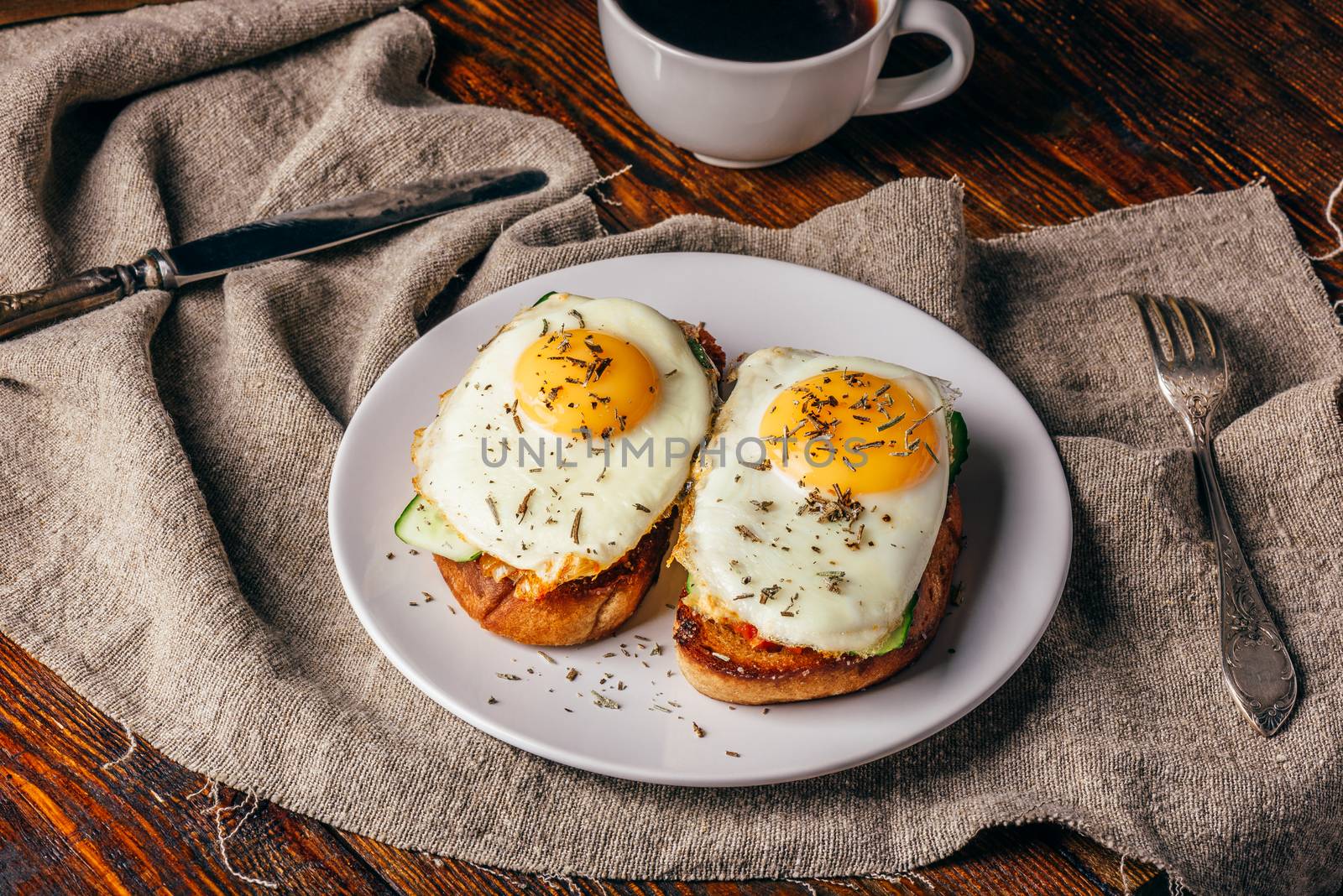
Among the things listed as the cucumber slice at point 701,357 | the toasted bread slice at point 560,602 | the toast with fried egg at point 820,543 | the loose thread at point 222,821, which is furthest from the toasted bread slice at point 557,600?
the loose thread at point 222,821

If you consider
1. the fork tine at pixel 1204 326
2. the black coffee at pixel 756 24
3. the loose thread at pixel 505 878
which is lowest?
the loose thread at pixel 505 878

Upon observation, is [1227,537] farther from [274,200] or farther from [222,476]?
[274,200]

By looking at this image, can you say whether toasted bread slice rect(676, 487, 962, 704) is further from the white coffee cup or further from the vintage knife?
the vintage knife

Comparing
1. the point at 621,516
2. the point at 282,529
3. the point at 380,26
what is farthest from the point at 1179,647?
the point at 380,26

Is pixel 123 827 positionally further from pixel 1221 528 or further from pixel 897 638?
pixel 1221 528

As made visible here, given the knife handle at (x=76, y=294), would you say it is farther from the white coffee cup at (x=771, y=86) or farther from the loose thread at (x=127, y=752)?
the white coffee cup at (x=771, y=86)

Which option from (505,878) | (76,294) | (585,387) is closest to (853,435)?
(585,387)

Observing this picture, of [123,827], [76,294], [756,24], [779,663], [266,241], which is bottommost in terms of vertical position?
[123,827]

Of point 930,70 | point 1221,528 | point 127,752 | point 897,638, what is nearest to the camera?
point 897,638
